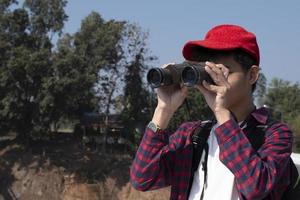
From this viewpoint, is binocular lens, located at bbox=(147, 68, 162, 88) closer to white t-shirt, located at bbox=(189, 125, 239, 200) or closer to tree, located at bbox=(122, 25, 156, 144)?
white t-shirt, located at bbox=(189, 125, 239, 200)

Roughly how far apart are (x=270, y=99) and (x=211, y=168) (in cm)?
3013

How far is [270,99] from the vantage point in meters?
31.0

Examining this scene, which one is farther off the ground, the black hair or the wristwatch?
the black hair

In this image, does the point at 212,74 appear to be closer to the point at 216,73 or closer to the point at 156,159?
the point at 216,73

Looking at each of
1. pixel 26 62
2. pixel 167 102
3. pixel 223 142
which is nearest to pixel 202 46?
pixel 167 102

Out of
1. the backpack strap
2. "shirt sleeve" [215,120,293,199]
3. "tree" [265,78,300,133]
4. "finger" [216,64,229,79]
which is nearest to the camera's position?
"shirt sleeve" [215,120,293,199]

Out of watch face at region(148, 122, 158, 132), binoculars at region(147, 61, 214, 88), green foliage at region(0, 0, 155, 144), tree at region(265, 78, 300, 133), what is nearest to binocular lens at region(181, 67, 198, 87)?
binoculars at region(147, 61, 214, 88)

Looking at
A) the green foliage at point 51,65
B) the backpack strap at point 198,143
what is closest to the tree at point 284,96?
the green foliage at point 51,65

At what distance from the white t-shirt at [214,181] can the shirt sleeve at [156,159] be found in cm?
10

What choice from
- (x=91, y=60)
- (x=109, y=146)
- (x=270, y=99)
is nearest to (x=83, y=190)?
(x=109, y=146)

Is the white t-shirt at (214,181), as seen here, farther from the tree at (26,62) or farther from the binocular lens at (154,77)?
the tree at (26,62)

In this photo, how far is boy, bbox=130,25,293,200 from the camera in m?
1.52

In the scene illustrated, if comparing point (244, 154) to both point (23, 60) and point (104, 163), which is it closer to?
point (23, 60)

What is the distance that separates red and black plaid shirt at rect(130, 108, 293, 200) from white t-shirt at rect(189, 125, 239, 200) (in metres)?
0.04
